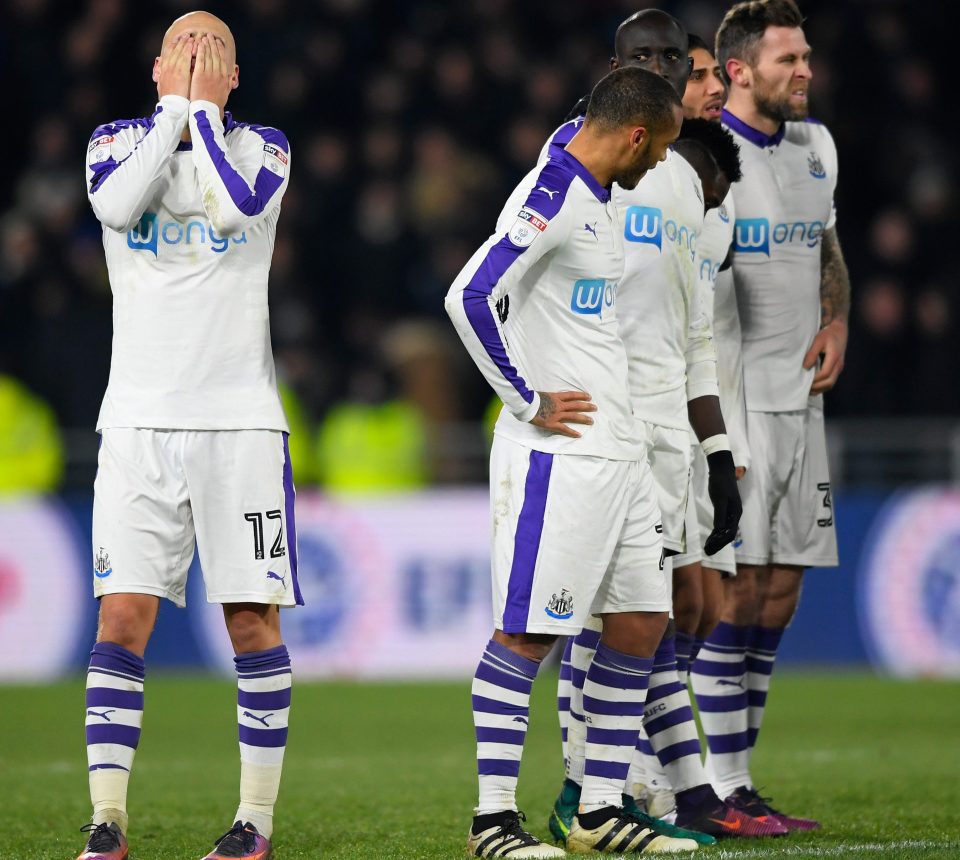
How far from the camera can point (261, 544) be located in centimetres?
493

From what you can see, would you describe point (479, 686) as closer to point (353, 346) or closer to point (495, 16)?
point (353, 346)

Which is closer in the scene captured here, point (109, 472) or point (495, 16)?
point (109, 472)

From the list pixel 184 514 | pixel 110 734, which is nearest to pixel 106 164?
pixel 184 514

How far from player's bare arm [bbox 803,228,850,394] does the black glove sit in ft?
3.16

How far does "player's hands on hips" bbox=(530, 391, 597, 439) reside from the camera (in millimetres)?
4906

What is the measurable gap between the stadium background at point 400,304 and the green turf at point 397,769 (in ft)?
2.03

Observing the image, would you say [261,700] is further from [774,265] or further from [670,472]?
Result: [774,265]

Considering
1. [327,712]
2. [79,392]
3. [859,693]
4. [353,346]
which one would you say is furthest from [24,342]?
[859,693]

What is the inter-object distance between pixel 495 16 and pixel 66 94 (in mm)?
4251

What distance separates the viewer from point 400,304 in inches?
569

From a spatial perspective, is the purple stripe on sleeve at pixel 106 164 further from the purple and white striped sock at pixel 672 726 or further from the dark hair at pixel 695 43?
the purple and white striped sock at pixel 672 726

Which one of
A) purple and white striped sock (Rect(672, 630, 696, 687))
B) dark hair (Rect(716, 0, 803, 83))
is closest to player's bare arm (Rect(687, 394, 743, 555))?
purple and white striped sock (Rect(672, 630, 696, 687))

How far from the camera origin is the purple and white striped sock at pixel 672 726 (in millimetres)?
5523

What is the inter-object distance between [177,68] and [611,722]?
2374mm
